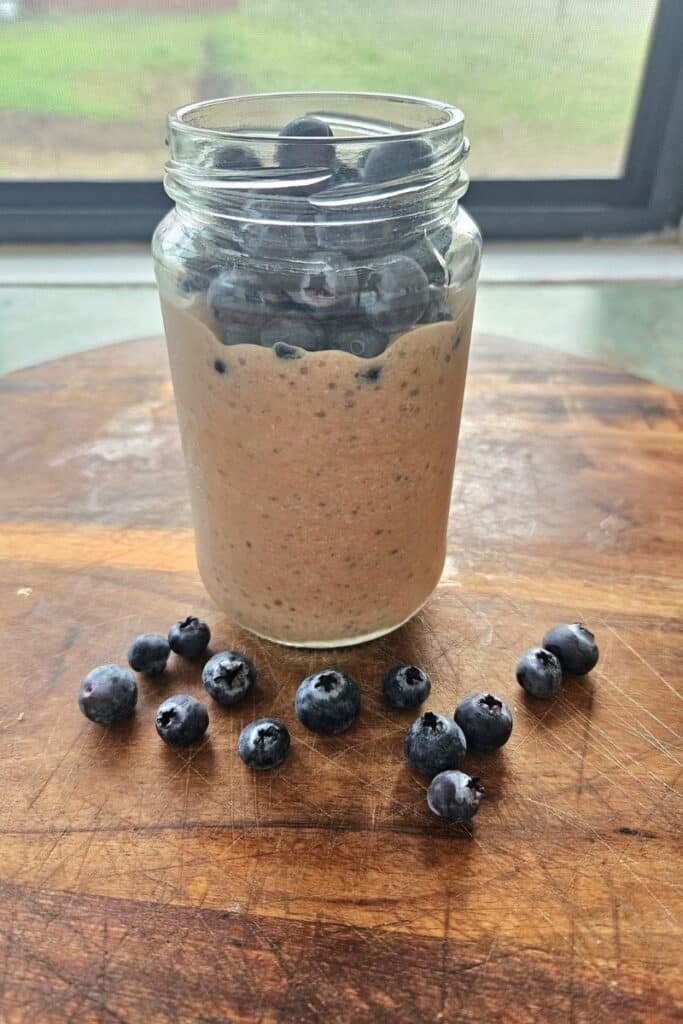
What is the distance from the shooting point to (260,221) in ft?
2.14

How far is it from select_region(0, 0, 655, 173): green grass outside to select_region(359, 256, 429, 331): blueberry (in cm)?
187

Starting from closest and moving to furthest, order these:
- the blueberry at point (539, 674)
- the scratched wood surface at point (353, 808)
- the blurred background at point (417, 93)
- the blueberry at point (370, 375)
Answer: the scratched wood surface at point (353, 808) → the blueberry at point (370, 375) → the blueberry at point (539, 674) → the blurred background at point (417, 93)

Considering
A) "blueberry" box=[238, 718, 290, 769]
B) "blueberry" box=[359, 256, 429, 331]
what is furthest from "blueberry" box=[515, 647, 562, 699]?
"blueberry" box=[359, 256, 429, 331]

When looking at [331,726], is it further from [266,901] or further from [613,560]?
[613,560]

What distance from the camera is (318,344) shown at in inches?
26.3

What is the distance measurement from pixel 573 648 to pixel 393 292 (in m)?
0.39

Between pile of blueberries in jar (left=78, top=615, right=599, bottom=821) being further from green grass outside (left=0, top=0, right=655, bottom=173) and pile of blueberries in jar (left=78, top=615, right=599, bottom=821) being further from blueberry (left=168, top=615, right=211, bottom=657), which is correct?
green grass outside (left=0, top=0, right=655, bottom=173)

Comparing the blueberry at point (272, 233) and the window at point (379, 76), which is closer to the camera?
the blueberry at point (272, 233)

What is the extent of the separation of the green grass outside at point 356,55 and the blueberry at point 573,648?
6.34 feet

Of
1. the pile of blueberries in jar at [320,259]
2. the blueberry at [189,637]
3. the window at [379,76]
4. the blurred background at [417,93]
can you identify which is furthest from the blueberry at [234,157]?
the window at [379,76]

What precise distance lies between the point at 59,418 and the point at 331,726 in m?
0.73

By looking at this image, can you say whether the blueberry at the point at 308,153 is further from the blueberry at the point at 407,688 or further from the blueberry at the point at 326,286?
the blueberry at the point at 407,688

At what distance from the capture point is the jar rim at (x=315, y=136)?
25.2 inches

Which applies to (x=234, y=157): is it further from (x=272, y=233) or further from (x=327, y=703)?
(x=327, y=703)
